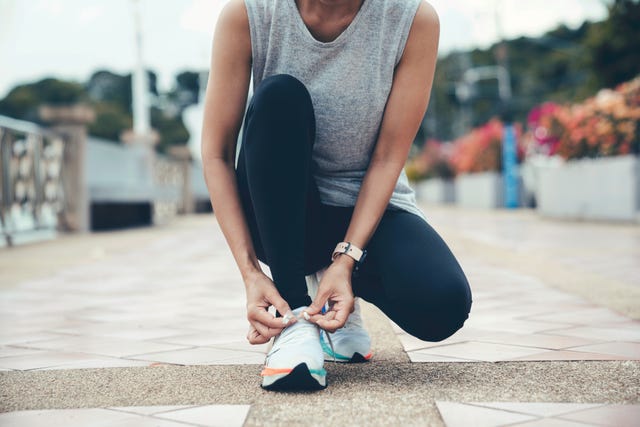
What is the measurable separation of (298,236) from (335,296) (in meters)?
0.19

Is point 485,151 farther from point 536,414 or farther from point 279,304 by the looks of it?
point 536,414

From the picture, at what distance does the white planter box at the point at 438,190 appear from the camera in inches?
948

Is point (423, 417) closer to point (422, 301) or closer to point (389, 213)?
point (422, 301)

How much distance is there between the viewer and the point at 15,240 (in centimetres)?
770

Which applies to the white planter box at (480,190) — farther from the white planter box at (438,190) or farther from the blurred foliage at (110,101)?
the blurred foliage at (110,101)

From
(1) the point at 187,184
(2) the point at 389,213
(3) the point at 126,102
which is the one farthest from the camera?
(3) the point at 126,102

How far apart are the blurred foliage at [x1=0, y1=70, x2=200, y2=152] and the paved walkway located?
28.2m

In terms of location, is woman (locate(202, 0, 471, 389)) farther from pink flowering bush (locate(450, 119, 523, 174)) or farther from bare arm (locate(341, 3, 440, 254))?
pink flowering bush (locate(450, 119, 523, 174))

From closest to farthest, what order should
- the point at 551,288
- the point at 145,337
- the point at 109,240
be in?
the point at 145,337
the point at 551,288
the point at 109,240

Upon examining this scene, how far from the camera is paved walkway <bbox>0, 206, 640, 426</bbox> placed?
5.36 feet

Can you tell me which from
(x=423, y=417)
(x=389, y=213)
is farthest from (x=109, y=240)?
(x=423, y=417)

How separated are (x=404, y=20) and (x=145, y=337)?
137 cm

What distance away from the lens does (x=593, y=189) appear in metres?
10.4

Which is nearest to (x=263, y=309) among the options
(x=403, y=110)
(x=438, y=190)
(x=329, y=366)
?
(x=329, y=366)
